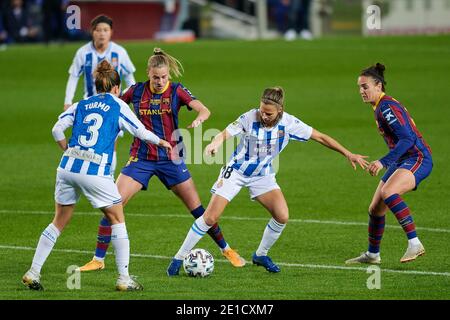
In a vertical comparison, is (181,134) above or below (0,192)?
above

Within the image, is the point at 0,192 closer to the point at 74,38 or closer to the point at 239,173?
the point at 239,173

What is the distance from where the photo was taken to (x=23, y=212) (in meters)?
15.4

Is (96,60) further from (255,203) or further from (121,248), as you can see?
(121,248)

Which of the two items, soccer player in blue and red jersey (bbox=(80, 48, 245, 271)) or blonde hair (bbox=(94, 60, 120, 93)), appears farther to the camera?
soccer player in blue and red jersey (bbox=(80, 48, 245, 271))

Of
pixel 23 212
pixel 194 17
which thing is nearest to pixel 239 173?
pixel 23 212

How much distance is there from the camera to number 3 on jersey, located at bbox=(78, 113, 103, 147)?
10.4 m

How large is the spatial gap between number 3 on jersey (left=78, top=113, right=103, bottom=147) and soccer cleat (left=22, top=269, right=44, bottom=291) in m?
1.32

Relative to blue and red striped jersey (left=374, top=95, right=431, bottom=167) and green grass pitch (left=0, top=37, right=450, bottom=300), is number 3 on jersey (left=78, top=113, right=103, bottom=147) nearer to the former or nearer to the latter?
green grass pitch (left=0, top=37, right=450, bottom=300)

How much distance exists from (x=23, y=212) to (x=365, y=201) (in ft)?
16.6

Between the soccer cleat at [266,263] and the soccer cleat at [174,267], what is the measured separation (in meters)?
0.85

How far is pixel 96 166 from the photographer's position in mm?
10359

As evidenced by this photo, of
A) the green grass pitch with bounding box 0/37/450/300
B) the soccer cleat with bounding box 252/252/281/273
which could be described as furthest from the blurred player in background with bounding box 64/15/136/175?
the soccer cleat with bounding box 252/252/281/273

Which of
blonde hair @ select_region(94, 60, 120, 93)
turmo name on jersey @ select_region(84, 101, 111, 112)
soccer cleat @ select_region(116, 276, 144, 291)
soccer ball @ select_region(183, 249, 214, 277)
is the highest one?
blonde hair @ select_region(94, 60, 120, 93)

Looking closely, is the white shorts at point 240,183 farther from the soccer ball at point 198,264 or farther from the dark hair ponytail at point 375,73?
the dark hair ponytail at point 375,73
